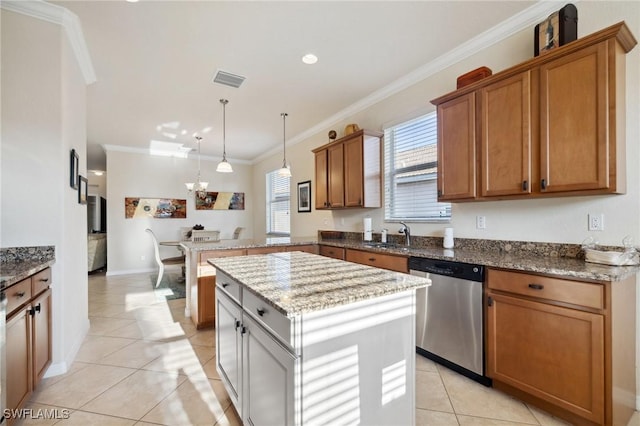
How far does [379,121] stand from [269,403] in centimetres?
340

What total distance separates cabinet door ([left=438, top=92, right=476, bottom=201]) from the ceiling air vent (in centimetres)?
221

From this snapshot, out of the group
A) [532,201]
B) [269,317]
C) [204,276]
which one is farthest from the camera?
[204,276]

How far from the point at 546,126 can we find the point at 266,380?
89.8 inches

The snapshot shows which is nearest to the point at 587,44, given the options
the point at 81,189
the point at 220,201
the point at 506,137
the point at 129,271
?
the point at 506,137

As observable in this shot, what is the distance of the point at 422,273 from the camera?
2.46 meters

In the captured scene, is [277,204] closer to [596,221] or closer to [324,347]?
[596,221]

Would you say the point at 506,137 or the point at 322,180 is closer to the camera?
the point at 506,137

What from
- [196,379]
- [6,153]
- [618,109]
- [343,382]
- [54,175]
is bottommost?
[196,379]

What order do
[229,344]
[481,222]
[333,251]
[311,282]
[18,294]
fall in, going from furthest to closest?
[333,251] < [481,222] < [229,344] < [18,294] < [311,282]

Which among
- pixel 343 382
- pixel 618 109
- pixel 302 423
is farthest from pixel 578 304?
pixel 302 423

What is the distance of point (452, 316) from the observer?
2.24 m

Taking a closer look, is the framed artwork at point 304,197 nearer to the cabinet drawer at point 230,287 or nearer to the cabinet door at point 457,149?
the cabinet door at point 457,149

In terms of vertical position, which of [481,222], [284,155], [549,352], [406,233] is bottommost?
[549,352]

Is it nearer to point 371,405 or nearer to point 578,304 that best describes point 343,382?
point 371,405
